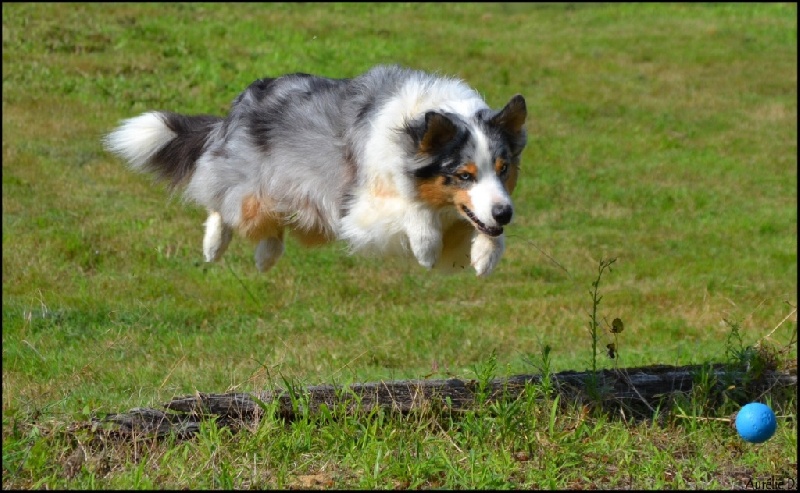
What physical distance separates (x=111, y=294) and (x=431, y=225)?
5561 mm

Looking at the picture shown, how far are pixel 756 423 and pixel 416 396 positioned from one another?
6.20 feet

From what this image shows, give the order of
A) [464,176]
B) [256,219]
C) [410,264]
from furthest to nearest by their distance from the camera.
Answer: [410,264] < [256,219] < [464,176]

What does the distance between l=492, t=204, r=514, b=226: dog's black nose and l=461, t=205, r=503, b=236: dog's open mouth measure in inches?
2.4

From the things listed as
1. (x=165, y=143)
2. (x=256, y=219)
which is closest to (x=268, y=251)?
(x=256, y=219)

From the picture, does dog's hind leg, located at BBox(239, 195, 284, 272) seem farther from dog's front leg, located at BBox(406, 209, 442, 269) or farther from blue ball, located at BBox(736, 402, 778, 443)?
blue ball, located at BBox(736, 402, 778, 443)

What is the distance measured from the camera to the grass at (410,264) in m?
5.74

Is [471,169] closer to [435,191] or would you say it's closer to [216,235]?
[435,191]

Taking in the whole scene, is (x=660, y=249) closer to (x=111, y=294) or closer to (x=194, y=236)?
(x=194, y=236)

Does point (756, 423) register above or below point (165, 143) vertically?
below

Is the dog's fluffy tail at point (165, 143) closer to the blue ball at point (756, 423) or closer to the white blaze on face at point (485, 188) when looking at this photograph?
the white blaze on face at point (485, 188)

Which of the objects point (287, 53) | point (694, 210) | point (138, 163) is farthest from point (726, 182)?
point (138, 163)

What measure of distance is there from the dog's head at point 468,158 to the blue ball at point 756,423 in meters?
1.71

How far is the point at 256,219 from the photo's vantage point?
7301 mm

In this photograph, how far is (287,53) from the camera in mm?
19906
